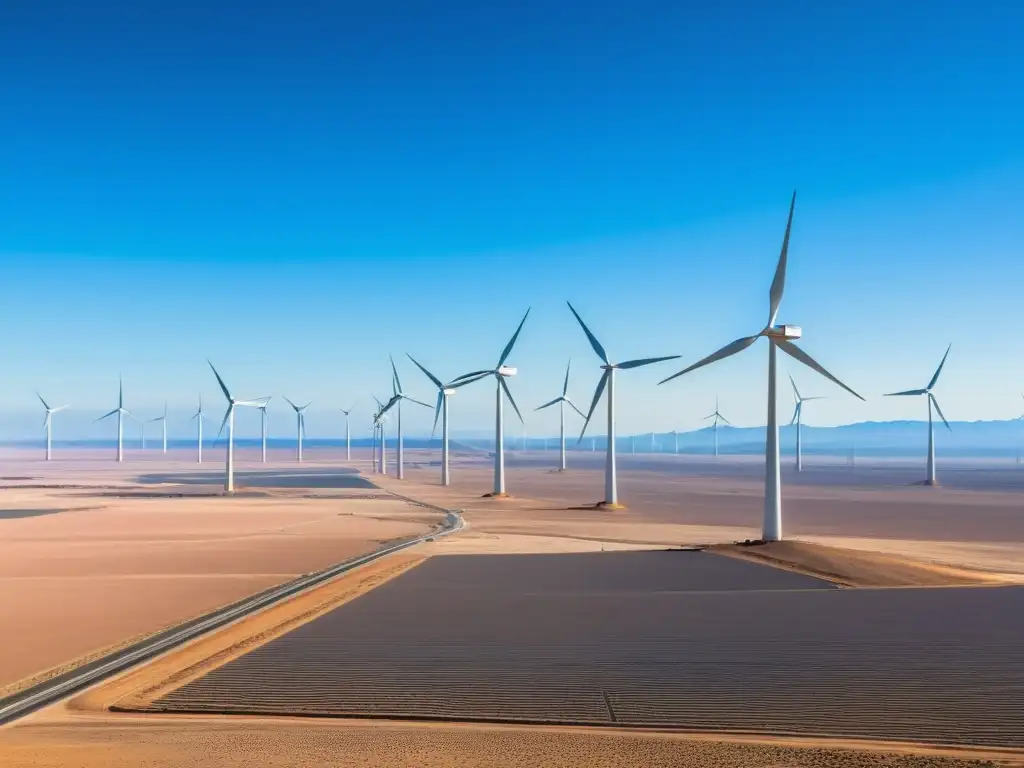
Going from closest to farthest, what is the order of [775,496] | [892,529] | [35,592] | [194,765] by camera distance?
[194,765], [35,592], [775,496], [892,529]

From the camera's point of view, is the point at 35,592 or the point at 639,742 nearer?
the point at 639,742

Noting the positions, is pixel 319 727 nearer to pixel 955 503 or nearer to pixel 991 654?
pixel 991 654

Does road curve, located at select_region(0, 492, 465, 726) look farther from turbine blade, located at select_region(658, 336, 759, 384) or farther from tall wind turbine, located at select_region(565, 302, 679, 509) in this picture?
tall wind turbine, located at select_region(565, 302, 679, 509)

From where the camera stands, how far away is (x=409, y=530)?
46.6m

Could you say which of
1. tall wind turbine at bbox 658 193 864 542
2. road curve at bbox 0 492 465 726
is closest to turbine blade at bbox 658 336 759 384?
tall wind turbine at bbox 658 193 864 542

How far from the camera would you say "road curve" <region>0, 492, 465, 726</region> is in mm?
13070

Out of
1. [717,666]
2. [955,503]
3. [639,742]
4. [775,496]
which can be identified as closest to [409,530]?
[775,496]

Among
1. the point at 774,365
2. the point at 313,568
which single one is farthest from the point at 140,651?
the point at 774,365

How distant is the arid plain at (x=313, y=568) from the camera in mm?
10281

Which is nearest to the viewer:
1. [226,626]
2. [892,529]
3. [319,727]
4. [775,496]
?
[319,727]

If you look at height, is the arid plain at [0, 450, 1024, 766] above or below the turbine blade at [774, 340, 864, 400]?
below

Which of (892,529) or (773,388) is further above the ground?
(773,388)

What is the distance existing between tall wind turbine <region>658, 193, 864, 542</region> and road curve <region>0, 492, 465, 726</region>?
1666cm

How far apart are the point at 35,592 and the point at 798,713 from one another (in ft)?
67.8
